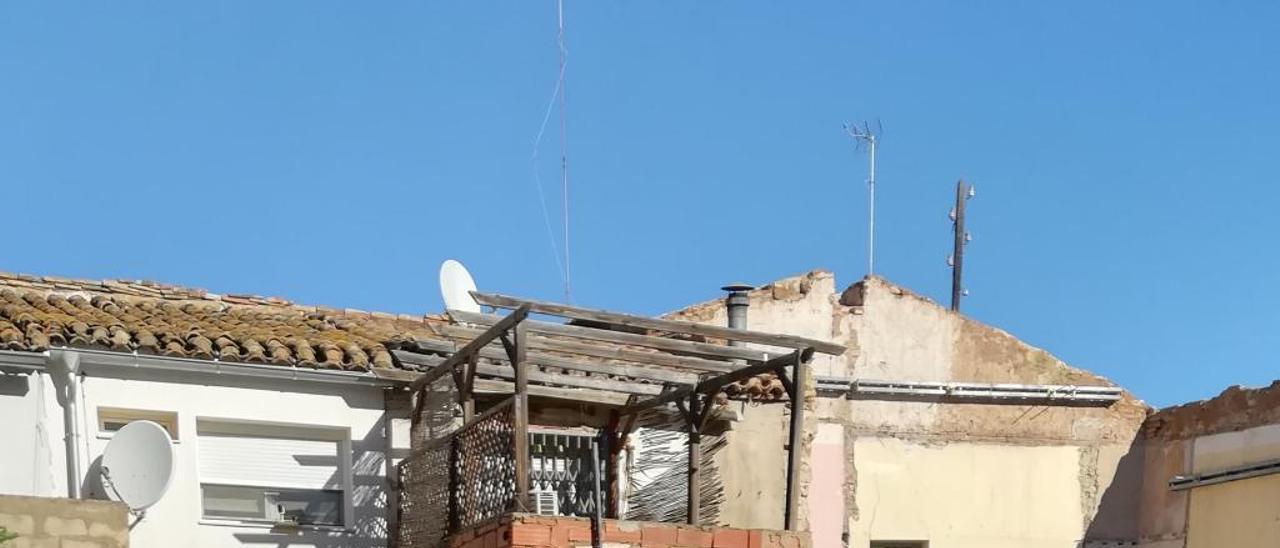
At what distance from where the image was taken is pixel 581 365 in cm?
1692

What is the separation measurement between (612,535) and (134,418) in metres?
3.87

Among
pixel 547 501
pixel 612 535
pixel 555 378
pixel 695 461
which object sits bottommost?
pixel 612 535

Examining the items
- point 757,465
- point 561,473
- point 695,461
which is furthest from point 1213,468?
point 561,473

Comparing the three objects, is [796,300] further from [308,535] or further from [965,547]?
[308,535]

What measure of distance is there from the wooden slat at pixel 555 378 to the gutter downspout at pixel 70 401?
2.54m

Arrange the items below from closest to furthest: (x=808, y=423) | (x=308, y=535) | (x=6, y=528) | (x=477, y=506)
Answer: (x=6, y=528) → (x=477, y=506) → (x=308, y=535) → (x=808, y=423)

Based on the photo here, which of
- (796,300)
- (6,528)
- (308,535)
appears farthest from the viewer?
(796,300)

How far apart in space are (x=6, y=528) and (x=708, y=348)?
18.2 ft

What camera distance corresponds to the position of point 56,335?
51.9 ft

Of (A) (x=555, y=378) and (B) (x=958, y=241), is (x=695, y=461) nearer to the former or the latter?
(A) (x=555, y=378)

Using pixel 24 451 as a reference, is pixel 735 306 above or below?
above

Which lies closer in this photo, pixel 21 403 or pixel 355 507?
pixel 21 403

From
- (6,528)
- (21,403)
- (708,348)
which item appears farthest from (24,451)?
(708,348)

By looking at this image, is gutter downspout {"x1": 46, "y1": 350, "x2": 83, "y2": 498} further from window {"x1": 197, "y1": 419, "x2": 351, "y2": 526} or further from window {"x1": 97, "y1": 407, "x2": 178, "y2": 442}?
window {"x1": 197, "y1": 419, "x2": 351, "y2": 526}
